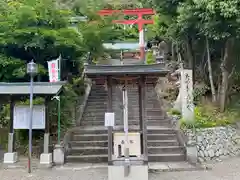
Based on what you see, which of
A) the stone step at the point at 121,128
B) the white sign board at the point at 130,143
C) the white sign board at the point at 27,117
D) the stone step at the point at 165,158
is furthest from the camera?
the stone step at the point at 121,128

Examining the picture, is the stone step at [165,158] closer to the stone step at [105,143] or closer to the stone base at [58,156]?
the stone step at [105,143]

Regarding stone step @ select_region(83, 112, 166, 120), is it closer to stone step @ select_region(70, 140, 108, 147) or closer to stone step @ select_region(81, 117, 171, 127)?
stone step @ select_region(81, 117, 171, 127)

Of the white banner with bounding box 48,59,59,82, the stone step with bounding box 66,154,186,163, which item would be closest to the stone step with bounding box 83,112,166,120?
the stone step with bounding box 66,154,186,163

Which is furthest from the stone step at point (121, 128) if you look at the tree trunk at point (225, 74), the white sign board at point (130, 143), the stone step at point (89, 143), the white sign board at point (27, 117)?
the white sign board at point (130, 143)

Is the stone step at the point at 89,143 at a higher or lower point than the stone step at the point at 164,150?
higher

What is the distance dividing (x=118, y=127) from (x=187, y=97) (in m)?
3.02

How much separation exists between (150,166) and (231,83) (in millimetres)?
6296

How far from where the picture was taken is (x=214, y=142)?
1093 cm

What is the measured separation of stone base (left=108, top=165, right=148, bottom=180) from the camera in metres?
7.95

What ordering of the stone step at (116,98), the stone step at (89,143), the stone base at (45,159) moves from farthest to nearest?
the stone step at (116,98)
the stone step at (89,143)
the stone base at (45,159)

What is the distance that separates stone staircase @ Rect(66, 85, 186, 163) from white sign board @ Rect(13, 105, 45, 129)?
153 cm

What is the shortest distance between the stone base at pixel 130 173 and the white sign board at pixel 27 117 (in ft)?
12.2

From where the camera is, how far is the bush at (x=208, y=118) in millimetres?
11242

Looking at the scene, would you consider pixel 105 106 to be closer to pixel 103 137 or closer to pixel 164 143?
pixel 103 137
